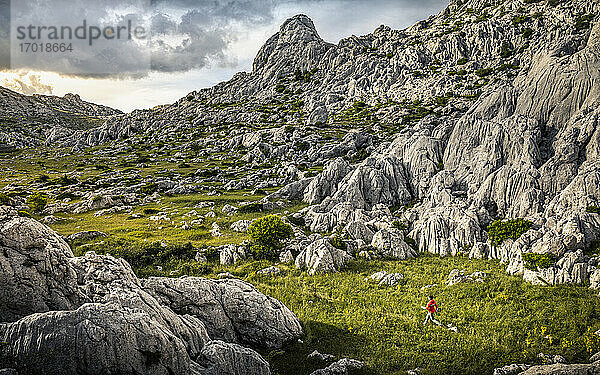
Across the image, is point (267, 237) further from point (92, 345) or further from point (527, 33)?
point (527, 33)

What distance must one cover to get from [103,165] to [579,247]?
14283 centimetres

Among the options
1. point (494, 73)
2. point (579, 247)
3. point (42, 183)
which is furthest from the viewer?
point (494, 73)

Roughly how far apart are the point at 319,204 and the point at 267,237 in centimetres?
2357

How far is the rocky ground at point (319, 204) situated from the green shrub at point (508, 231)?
0.17 metres

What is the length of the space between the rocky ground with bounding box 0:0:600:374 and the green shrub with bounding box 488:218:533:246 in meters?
0.17

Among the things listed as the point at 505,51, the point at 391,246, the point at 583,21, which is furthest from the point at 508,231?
the point at 583,21

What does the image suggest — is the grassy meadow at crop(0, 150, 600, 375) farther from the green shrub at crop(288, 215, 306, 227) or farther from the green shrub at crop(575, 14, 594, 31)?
the green shrub at crop(575, 14, 594, 31)

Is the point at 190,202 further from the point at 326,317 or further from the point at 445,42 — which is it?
the point at 445,42

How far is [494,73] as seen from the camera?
145625 millimetres

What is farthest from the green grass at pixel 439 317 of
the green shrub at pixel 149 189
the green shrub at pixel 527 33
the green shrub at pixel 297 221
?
the green shrub at pixel 527 33

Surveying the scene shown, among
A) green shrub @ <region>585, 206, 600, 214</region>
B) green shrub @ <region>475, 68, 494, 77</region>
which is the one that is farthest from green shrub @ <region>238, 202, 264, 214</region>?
Result: green shrub @ <region>475, 68, 494, 77</region>

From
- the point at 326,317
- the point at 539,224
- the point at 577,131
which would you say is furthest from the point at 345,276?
the point at 577,131

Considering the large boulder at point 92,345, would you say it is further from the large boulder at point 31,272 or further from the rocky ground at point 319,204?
the large boulder at point 31,272

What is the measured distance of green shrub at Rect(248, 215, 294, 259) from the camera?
45.7 meters
